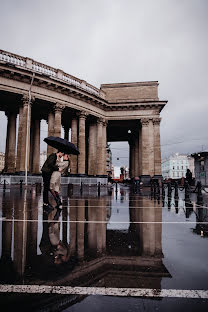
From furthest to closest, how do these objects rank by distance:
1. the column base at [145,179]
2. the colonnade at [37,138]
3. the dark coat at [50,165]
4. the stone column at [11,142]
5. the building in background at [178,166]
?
the building in background at [178,166], the column base at [145,179], the stone column at [11,142], the colonnade at [37,138], the dark coat at [50,165]

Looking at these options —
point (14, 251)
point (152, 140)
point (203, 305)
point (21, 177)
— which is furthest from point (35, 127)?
point (203, 305)

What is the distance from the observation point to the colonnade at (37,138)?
21875mm

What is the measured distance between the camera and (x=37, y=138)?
28.5 meters

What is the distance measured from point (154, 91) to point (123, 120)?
6.43 m

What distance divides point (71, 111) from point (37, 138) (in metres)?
6.18

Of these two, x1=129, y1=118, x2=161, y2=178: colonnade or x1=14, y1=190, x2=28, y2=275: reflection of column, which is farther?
x1=129, y1=118, x2=161, y2=178: colonnade

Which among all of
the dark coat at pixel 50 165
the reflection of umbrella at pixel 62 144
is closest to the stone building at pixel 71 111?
the reflection of umbrella at pixel 62 144

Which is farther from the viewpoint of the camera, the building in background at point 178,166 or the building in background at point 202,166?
the building in background at point 178,166

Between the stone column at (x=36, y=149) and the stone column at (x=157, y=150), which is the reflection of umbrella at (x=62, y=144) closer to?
the stone column at (x=36, y=149)

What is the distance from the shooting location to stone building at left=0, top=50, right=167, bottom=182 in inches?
850

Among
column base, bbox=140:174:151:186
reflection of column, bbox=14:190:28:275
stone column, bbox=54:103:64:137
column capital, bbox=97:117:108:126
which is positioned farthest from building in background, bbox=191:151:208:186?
reflection of column, bbox=14:190:28:275

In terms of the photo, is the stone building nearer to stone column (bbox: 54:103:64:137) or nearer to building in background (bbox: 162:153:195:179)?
stone column (bbox: 54:103:64:137)

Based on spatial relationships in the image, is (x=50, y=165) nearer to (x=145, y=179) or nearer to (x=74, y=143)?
(x=74, y=143)

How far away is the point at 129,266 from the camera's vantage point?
237 centimetres
